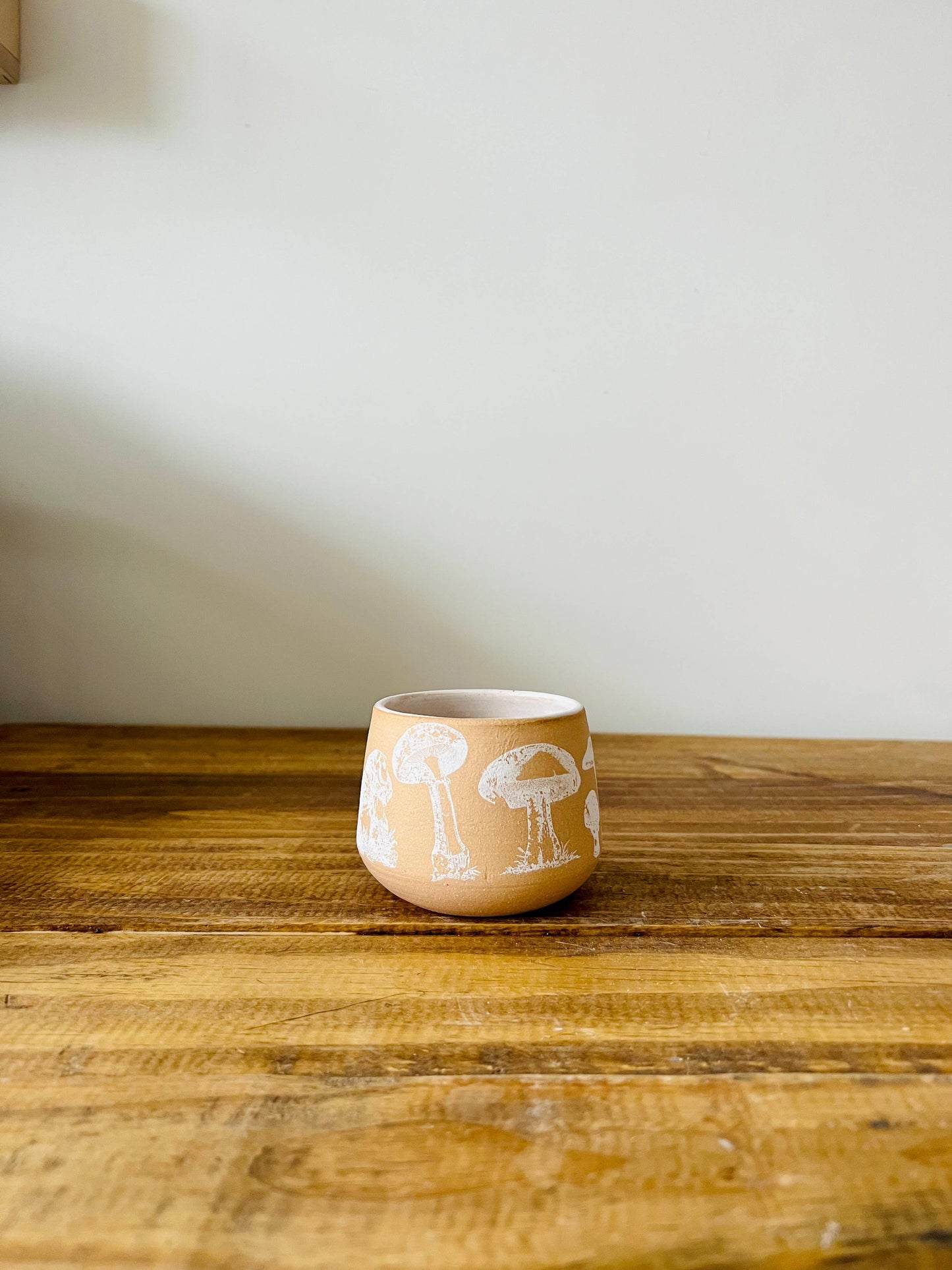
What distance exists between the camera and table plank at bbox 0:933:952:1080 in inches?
13.2

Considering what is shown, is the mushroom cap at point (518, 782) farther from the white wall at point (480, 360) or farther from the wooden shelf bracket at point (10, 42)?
the wooden shelf bracket at point (10, 42)

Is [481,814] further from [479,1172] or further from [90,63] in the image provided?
[90,63]

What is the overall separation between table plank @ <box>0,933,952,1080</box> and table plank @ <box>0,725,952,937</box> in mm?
23

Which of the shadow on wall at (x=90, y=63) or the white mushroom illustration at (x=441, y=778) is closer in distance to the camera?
the white mushroom illustration at (x=441, y=778)

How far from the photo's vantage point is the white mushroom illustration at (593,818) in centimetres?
47

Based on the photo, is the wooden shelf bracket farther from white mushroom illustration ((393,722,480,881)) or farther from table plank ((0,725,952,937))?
white mushroom illustration ((393,722,480,881))

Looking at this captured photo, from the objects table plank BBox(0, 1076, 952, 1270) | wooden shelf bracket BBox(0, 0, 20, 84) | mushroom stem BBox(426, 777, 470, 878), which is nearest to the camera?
table plank BBox(0, 1076, 952, 1270)

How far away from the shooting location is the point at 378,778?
472 millimetres

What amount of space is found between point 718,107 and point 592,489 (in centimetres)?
45

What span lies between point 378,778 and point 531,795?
0.09m

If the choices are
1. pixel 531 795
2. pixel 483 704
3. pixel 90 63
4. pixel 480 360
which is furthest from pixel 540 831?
pixel 90 63

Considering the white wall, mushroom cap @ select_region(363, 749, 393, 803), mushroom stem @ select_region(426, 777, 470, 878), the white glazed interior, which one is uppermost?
the white wall

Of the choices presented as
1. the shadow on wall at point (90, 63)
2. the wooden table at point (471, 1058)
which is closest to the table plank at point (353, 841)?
the wooden table at point (471, 1058)

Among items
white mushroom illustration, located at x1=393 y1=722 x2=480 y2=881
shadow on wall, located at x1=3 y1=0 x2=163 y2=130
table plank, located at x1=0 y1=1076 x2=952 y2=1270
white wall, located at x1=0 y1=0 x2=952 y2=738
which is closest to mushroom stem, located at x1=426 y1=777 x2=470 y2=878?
white mushroom illustration, located at x1=393 y1=722 x2=480 y2=881
